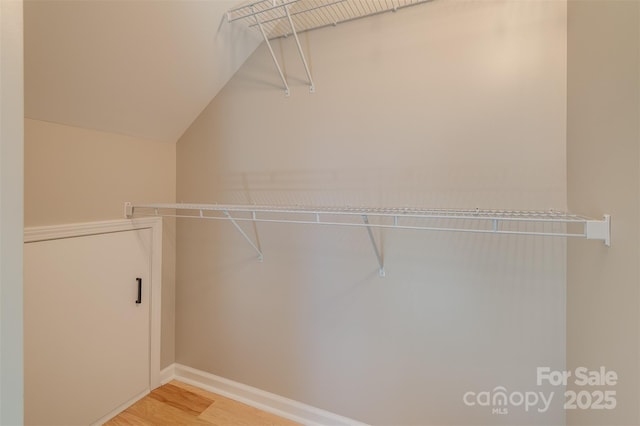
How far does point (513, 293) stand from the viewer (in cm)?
131

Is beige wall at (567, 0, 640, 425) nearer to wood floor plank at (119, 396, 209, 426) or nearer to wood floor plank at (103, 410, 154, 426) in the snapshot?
wood floor plank at (119, 396, 209, 426)

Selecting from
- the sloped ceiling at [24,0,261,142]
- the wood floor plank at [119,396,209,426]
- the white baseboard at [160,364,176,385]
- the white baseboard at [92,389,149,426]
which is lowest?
the wood floor plank at [119,396,209,426]

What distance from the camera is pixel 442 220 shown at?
141 centimetres

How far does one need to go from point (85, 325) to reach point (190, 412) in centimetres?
80

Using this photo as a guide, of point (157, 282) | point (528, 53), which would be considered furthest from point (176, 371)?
point (528, 53)

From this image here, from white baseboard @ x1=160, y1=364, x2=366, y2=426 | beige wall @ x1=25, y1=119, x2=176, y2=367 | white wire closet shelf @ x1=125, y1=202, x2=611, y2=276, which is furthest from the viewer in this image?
white baseboard @ x1=160, y1=364, x2=366, y2=426

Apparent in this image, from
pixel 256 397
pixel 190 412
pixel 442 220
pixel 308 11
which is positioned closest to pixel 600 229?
pixel 442 220

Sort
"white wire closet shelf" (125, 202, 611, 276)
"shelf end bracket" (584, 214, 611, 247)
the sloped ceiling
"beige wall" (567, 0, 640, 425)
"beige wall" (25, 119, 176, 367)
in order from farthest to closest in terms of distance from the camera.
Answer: "beige wall" (25, 119, 176, 367), the sloped ceiling, "white wire closet shelf" (125, 202, 611, 276), "shelf end bracket" (584, 214, 611, 247), "beige wall" (567, 0, 640, 425)

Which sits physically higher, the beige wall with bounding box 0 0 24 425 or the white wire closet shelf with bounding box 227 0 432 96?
the white wire closet shelf with bounding box 227 0 432 96

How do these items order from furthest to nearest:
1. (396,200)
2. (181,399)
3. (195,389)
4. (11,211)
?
(195,389) → (181,399) → (396,200) → (11,211)

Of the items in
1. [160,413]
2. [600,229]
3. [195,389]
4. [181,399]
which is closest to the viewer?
[600,229]

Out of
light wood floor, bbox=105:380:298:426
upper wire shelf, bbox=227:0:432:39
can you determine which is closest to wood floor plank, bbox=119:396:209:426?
light wood floor, bbox=105:380:298:426

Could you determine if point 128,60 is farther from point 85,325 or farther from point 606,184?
point 606,184

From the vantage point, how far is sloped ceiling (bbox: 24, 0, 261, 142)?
4.05ft
